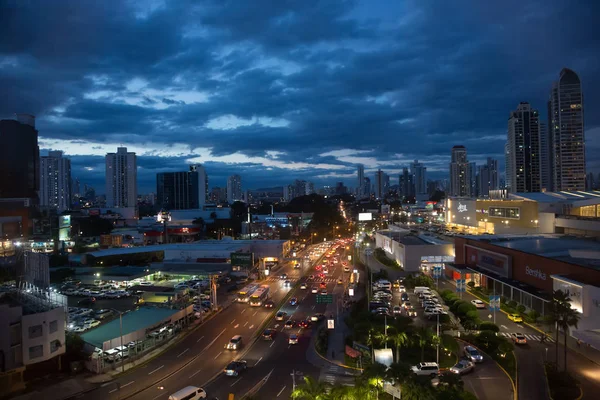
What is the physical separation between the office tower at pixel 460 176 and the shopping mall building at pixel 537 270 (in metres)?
127

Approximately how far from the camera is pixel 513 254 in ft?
86.8

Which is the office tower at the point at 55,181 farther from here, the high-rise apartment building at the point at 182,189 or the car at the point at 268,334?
the car at the point at 268,334

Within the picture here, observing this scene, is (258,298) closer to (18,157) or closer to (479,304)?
(479,304)

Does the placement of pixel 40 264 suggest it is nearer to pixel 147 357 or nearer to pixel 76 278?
pixel 147 357

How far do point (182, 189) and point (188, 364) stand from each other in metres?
127

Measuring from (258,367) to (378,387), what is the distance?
6.63 m

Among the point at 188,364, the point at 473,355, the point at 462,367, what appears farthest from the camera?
the point at 188,364

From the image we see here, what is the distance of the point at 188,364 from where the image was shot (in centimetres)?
1634

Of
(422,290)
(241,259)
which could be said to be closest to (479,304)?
(422,290)

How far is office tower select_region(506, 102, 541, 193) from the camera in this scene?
9919cm

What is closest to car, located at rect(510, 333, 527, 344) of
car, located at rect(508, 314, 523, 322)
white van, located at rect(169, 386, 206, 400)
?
car, located at rect(508, 314, 523, 322)

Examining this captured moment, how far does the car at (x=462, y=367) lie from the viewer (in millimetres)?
14672

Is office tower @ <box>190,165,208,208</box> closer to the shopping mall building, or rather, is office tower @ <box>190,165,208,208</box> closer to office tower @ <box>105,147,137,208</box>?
office tower @ <box>105,147,137,208</box>

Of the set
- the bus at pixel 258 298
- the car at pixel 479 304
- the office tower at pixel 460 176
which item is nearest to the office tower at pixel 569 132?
the office tower at pixel 460 176
